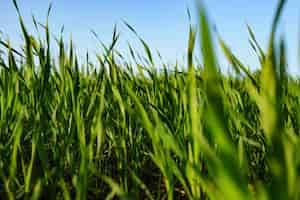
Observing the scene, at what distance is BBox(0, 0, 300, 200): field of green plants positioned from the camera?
0.36 metres

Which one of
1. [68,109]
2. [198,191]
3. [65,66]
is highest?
[65,66]

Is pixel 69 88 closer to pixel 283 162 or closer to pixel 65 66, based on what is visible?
pixel 65 66

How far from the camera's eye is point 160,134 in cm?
58

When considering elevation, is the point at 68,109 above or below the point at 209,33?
above

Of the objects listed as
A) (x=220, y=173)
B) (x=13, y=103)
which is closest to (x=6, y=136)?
(x=13, y=103)

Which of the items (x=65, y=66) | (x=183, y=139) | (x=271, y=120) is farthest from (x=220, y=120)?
(x=65, y=66)

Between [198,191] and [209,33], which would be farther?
[198,191]

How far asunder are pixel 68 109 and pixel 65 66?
14cm

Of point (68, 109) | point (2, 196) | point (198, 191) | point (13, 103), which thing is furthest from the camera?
point (68, 109)

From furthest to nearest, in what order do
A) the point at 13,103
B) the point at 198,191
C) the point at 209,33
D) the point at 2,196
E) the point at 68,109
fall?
1. the point at 68,109
2. the point at 13,103
3. the point at 2,196
4. the point at 198,191
5. the point at 209,33

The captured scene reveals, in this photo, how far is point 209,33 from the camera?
0.32m

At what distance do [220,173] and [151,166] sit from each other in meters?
0.84

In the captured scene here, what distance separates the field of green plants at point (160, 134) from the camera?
36 cm

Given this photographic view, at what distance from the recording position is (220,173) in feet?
1.19
